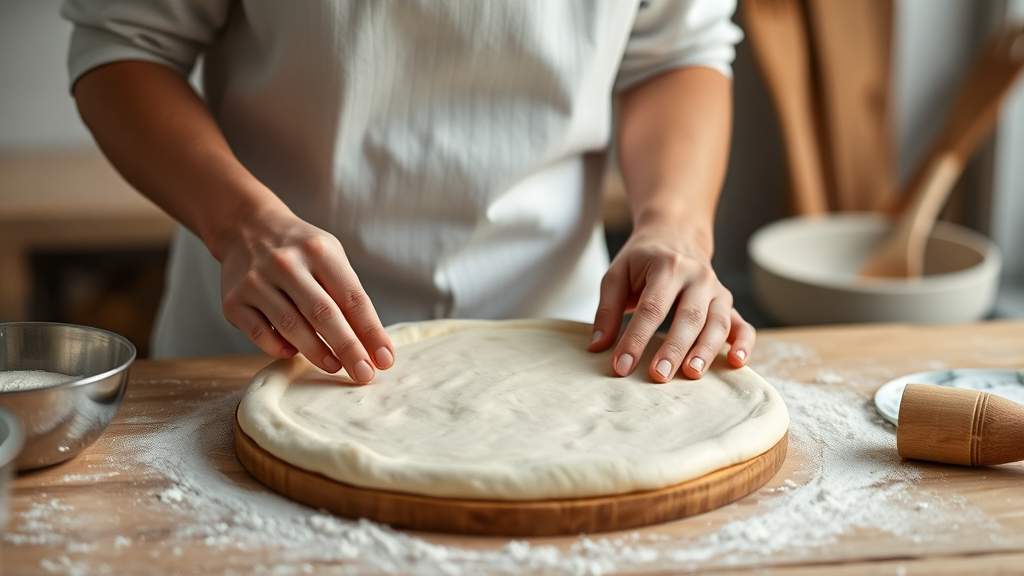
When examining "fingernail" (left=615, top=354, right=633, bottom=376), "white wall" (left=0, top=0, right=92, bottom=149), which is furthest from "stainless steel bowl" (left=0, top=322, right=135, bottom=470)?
"white wall" (left=0, top=0, right=92, bottom=149)

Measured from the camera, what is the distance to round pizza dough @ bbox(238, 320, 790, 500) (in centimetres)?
77

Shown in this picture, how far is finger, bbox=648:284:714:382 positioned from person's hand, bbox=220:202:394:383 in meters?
0.24

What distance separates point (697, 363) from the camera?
964 millimetres

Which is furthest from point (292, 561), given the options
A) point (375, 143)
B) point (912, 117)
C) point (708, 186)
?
point (912, 117)

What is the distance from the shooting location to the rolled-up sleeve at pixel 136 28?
3.52ft

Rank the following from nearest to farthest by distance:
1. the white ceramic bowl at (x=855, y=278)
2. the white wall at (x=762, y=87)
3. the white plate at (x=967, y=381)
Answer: the white plate at (x=967, y=381) → the white ceramic bowl at (x=855, y=278) → the white wall at (x=762, y=87)

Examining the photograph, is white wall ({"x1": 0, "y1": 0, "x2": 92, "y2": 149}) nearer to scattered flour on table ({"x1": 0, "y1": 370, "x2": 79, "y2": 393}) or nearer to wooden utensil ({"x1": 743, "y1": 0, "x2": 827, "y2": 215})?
wooden utensil ({"x1": 743, "y1": 0, "x2": 827, "y2": 215})

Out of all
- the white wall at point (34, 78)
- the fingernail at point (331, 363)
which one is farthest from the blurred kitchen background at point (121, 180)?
the fingernail at point (331, 363)

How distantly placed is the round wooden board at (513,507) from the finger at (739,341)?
0.19m

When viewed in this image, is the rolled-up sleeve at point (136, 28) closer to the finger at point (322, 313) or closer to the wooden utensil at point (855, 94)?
the finger at point (322, 313)

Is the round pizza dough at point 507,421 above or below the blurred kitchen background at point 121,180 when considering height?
above

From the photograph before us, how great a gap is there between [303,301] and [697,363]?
1.18ft

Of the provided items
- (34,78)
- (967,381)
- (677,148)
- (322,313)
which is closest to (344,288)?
(322,313)

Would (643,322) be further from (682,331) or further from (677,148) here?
(677,148)
